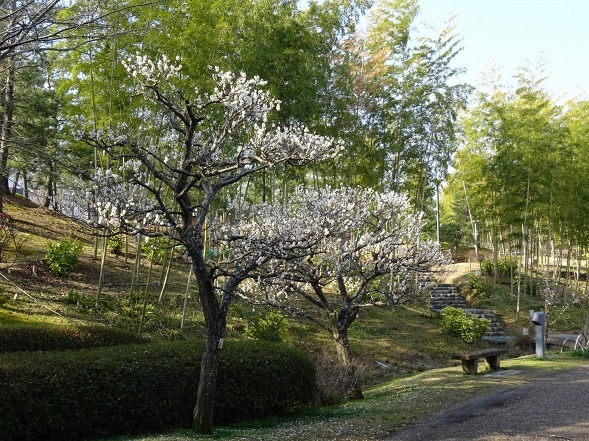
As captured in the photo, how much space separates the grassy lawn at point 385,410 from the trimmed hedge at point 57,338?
7.24 ft

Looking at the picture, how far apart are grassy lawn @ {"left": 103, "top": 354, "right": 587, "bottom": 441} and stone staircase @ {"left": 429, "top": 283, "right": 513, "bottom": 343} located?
6227 millimetres

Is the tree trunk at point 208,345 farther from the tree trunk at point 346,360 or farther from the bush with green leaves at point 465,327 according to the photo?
the bush with green leaves at point 465,327

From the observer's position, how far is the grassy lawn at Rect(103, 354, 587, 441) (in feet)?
19.1

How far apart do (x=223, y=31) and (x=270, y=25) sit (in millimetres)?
1132

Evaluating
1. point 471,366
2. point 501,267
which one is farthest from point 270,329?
point 501,267

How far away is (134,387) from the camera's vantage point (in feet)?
19.7

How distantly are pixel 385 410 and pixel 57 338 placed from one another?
174 inches

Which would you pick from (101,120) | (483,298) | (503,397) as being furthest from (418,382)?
(483,298)

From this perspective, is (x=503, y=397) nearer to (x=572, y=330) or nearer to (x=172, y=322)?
(x=172, y=322)

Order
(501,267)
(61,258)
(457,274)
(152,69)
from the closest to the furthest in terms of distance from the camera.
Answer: (152,69), (61,258), (501,267), (457,274)

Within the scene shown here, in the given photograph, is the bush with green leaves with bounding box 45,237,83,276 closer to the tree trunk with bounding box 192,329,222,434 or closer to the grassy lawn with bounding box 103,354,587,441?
the grassy lawn with bounding box 103,354,587,441

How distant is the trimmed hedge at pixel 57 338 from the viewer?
7034 millimetres

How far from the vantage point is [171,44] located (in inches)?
382

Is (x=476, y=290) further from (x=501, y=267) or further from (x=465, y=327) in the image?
(x=465, y=327)
